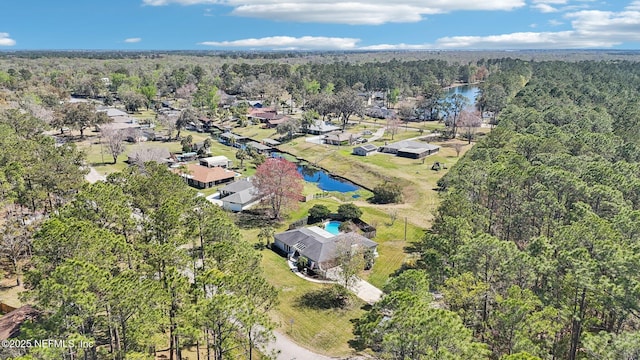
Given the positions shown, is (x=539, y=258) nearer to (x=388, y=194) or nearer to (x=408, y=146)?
(x=388, y=194)

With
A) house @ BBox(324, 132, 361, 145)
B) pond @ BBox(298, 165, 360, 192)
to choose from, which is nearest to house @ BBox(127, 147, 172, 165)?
pond @ BBox(298, 165, 360, 192)

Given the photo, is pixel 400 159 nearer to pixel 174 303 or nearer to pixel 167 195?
pixel 167 195

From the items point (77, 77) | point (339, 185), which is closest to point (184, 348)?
point (339, 185)

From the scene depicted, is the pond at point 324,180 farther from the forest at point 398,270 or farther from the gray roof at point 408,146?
the forest at point 398,270

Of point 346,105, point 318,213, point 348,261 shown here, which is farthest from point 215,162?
point 348,261

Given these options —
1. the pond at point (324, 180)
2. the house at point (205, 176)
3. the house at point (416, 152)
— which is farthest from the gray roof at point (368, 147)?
the house at point (205, 176)

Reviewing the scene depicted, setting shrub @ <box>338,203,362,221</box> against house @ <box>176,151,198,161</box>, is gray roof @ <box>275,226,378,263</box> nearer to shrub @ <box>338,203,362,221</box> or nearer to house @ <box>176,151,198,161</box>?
shrub @ <box>338,203,362,221</box>
